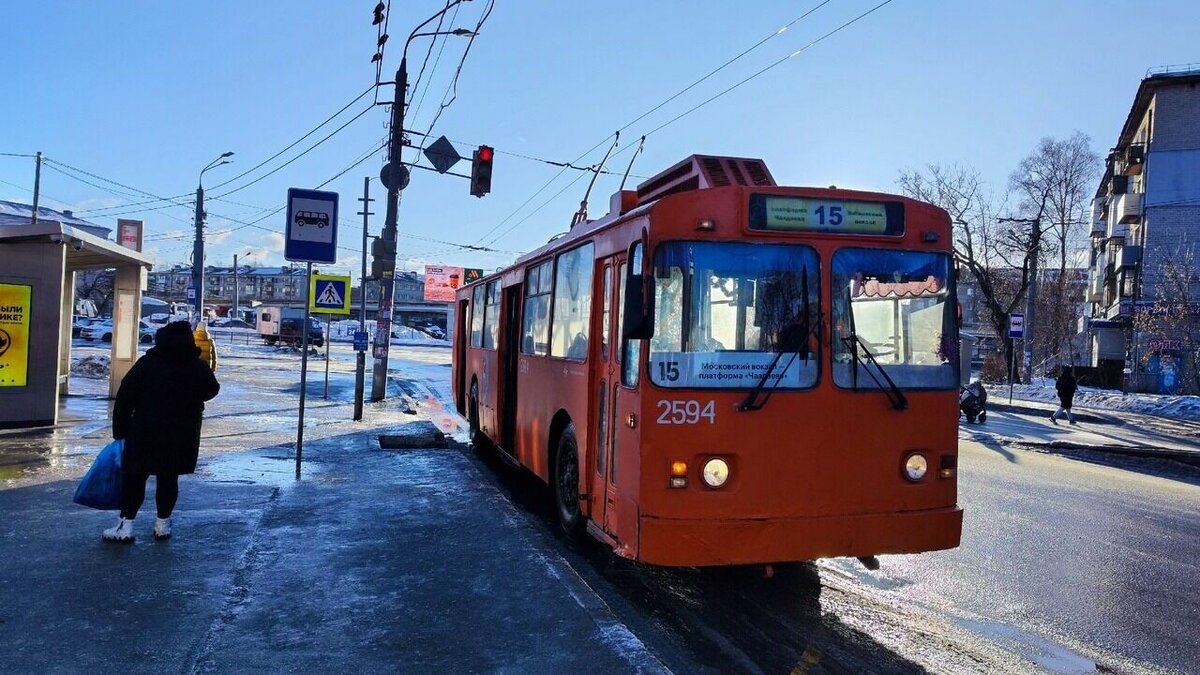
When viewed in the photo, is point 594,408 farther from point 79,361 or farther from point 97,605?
point 79,361

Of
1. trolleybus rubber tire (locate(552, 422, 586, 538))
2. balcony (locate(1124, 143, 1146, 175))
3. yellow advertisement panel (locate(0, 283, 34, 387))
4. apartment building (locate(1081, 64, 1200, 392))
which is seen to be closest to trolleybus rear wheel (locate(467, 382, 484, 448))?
trolleybus rubber tire (locate(552, 422, 586, 538))

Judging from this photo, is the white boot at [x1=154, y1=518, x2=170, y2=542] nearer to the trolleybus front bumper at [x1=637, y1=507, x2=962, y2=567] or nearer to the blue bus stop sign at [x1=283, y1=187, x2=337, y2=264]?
the blue bus stop sign at [x1=283, y1=187, x2=337, y2=264]

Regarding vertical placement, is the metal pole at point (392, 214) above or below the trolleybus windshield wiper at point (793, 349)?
above

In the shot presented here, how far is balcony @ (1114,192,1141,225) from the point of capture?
1857 inches

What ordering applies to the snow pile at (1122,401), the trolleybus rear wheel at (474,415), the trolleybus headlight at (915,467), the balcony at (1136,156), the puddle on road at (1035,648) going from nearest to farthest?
the puddle on road at (1035,648) < the trolleybus headlight at (915,467) < the trolleybus rear wheel at (474,415) < the snow pile at (1122,401) < the balcony at (1136,156)

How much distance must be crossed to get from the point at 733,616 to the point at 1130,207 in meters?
50.3

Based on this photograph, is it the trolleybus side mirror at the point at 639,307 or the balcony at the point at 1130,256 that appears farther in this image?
the balcony at the point at 1130,256

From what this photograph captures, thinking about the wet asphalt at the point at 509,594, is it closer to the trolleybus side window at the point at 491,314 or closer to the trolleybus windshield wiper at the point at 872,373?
the trolleybus windshield wiper at the point at 872,373

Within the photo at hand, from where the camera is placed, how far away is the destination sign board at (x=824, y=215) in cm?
582

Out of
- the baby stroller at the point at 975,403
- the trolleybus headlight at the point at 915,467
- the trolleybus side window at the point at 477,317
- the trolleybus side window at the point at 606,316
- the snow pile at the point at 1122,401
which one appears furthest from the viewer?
the snow pile at the point at 1122,401

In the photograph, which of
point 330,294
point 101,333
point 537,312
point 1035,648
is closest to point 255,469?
point 537,312

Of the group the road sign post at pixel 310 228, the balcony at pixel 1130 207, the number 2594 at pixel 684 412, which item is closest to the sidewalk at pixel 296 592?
the number 2594 at pixel 684 412

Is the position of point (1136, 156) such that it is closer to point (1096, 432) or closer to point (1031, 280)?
point (1031, 280)

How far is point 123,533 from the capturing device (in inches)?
271
